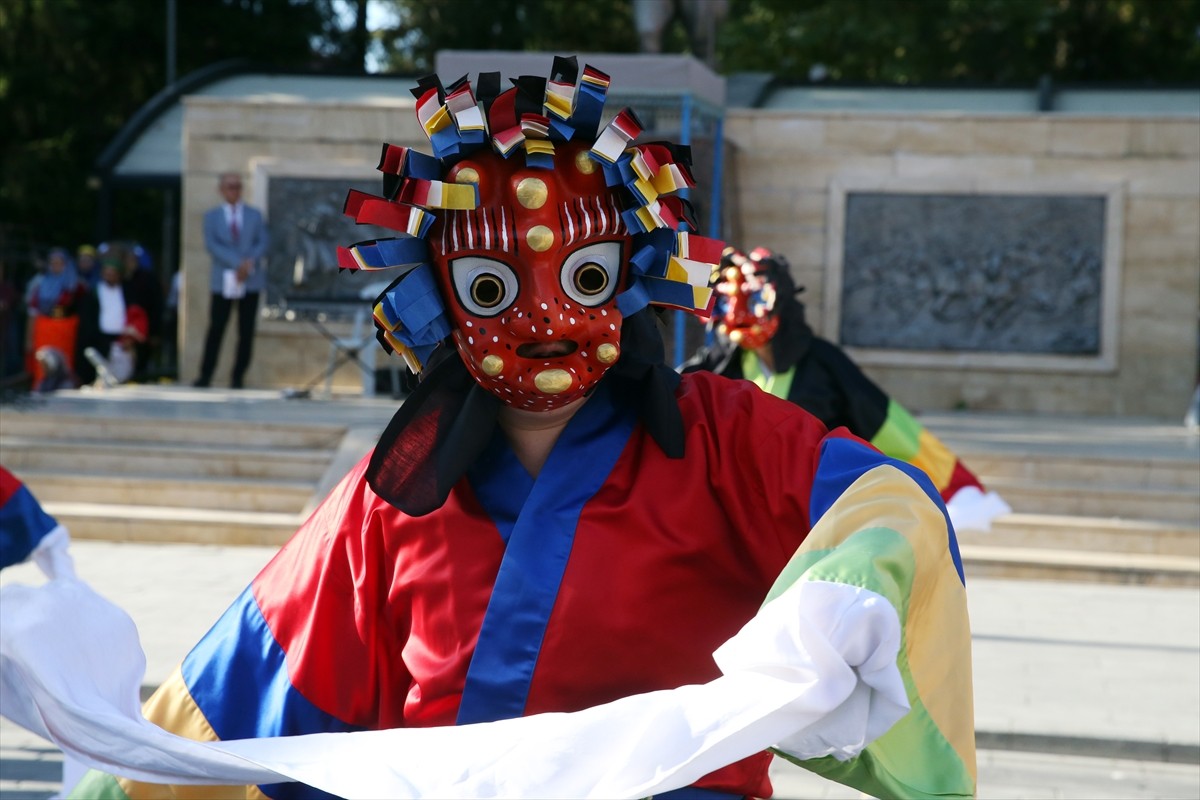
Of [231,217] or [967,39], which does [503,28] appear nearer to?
[967,39]

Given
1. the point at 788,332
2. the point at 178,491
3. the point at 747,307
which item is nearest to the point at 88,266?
the point at 178,491

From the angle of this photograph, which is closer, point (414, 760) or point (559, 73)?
point (414, 760)

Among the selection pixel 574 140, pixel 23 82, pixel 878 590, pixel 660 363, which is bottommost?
pixel 878 590

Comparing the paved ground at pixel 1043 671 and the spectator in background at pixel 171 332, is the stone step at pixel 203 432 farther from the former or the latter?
the spectator in background at pixel 171 332

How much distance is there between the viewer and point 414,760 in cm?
227

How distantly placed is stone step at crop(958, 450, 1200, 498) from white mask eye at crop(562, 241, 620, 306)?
8.24 meters

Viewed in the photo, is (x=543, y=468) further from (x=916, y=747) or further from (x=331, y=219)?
(x=331, y=219)

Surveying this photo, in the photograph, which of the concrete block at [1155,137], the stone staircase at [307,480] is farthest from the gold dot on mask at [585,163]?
the concrete block at [1155,137]

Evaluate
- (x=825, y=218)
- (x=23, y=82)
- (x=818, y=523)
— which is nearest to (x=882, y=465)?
(x=818, y=523)

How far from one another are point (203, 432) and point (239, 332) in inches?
138

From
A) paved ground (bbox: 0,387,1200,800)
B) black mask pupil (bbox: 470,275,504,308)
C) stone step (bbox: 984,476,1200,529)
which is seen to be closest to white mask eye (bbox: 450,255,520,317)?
black mask pupil (bbox: 470,275,504,308)

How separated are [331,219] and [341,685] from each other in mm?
13306

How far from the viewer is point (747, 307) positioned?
7.12 metres

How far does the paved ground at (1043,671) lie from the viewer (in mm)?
5484
